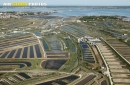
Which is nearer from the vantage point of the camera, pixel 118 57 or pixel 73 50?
pixel 118 57

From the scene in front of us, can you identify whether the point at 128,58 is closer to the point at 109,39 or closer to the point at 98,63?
the point at 98,63

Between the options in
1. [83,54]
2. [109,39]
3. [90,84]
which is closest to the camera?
[90,84]

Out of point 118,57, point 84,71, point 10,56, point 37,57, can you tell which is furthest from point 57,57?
point 118,57

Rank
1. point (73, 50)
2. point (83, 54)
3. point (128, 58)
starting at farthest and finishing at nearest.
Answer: point (73, 50) → point (83, 54) → point (128, 58)

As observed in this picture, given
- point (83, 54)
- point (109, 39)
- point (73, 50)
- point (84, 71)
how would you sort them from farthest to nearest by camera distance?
point (109, 39)
point (73, 50)
point (83, 54)
point (84, 71)

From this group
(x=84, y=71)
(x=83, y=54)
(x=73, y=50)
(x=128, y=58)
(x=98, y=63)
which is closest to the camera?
(x=84, y=71)

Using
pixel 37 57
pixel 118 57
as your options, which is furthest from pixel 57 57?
pixel 118 57

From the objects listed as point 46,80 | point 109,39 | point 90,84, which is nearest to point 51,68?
point 46,80

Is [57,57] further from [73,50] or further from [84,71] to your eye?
[84,71]

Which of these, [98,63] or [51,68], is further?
[98,63]
